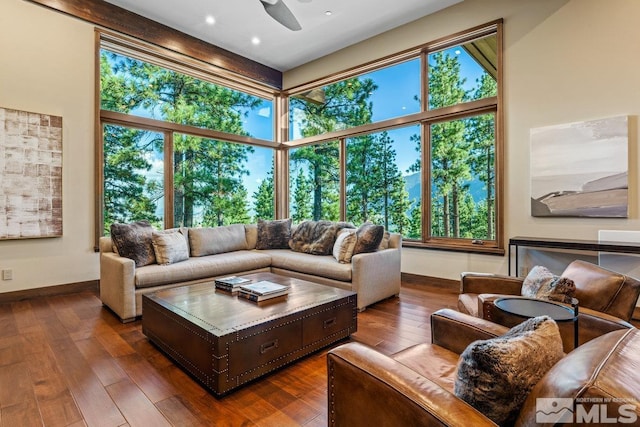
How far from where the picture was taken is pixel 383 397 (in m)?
1.05

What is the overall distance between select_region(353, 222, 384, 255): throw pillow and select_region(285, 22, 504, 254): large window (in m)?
1.21

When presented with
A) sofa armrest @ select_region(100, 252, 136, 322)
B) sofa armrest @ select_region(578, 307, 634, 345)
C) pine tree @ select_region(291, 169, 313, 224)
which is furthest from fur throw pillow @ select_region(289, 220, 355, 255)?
sofa armrest @ select_region(578, 307, 634, 345)

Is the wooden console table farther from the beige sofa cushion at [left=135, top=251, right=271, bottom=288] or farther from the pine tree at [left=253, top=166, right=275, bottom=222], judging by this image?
the pine tree at [left=253, top=166, right=275, bottom=222]

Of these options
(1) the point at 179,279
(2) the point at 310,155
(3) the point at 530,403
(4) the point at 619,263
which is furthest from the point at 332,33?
(3) the point at 530,403

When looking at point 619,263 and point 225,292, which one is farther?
point 619,263

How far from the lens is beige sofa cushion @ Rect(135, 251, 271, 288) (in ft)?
10.8

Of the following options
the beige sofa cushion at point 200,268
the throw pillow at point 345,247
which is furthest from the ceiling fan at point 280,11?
the beige sofa cushion at point 200,268

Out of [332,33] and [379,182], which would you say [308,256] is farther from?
[332,33]

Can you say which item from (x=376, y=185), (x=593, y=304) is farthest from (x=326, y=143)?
(x=593, y=304)

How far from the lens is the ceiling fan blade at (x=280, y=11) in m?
3.10

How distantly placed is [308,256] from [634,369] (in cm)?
359

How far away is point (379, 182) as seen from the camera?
17.3 ft

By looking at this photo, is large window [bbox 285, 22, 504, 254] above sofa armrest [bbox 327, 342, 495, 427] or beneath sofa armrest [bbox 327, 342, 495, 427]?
above

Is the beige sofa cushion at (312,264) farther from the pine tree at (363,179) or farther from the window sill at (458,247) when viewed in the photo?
the pine tree at (363,179)
